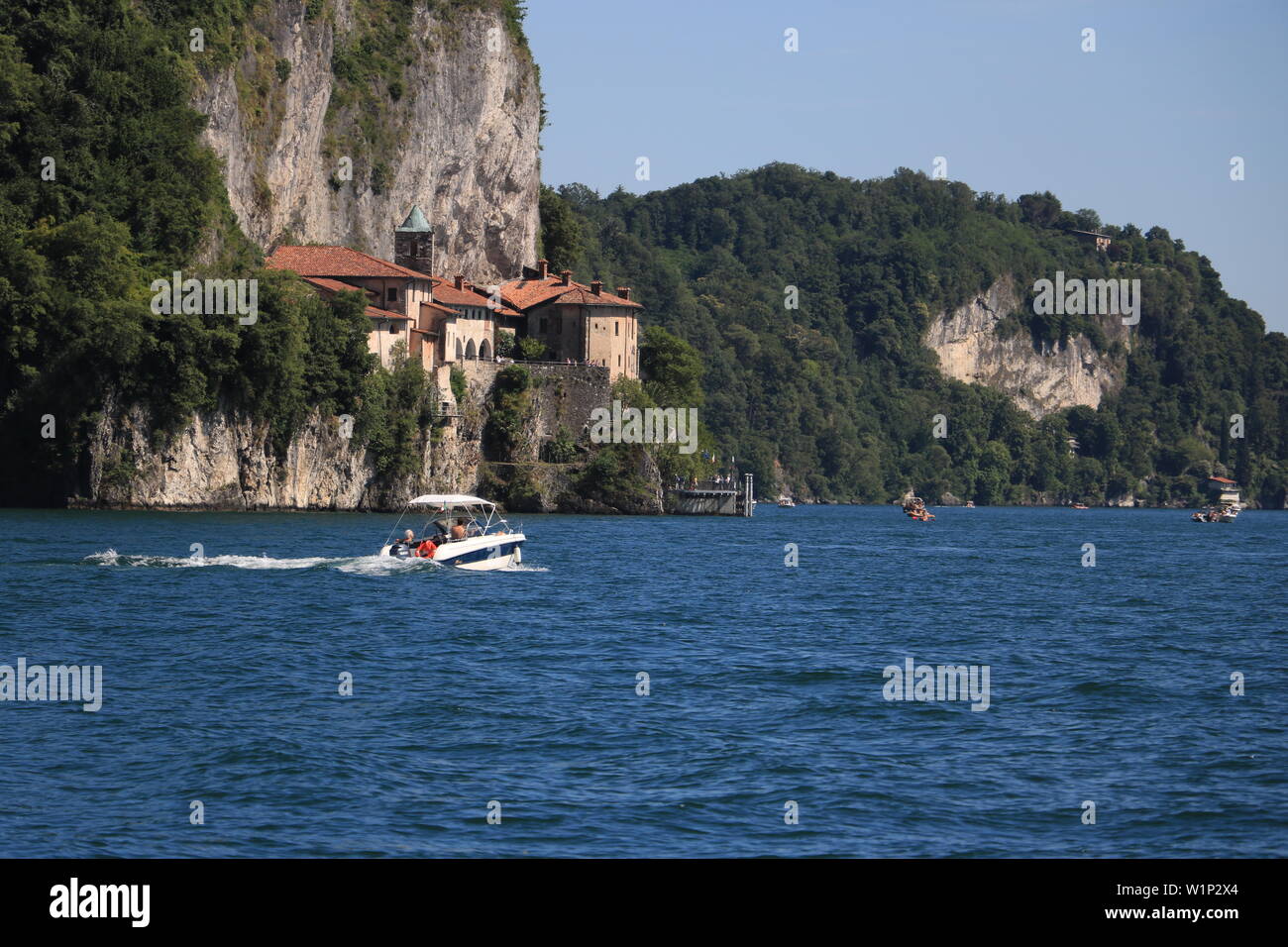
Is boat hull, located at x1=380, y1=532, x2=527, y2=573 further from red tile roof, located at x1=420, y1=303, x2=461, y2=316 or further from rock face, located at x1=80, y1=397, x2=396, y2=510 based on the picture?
red tile roof, located at x1=420, y1=303, x2=461, y2=316

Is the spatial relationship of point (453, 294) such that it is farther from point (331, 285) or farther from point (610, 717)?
point (610, 717)

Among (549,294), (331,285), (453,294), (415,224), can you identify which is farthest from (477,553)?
(549,294)

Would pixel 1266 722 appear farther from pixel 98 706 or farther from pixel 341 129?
pixel 341 129

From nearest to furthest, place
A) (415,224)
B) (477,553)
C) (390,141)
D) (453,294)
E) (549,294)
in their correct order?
(477,553)
(453,294)
(390,141)
(415,224)
(549,294)

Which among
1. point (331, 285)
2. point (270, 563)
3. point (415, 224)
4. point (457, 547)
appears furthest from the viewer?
point (415, 224)

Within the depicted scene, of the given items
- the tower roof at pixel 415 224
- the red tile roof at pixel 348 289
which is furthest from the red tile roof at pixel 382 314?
the tower roof at pixel 415 224

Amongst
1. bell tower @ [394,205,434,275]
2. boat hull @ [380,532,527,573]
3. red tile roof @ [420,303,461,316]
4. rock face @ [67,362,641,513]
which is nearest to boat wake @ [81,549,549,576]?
boat hull @ [380,532,527,573]

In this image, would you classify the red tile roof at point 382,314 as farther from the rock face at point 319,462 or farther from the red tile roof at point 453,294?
the red tile roof at point 453,294
